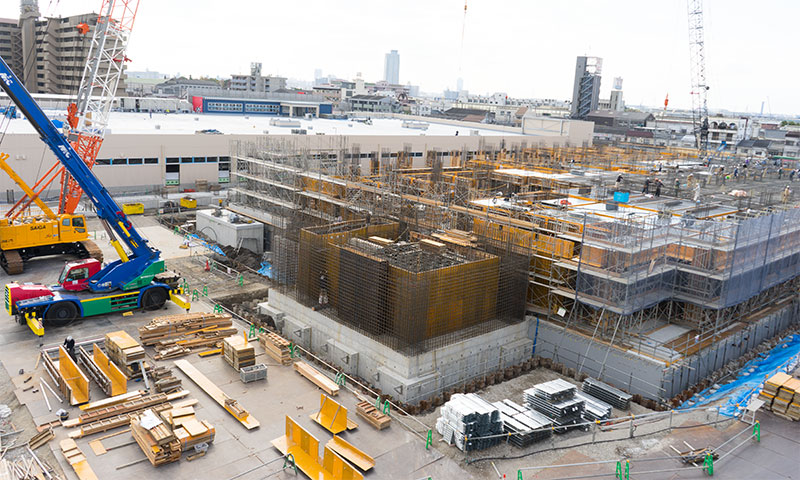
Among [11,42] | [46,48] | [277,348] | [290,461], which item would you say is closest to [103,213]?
[277,348]

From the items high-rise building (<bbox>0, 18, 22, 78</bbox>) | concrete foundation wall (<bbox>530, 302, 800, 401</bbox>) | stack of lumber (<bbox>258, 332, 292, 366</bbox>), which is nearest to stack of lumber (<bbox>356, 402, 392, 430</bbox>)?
stack of lumber (<bbox>258, 332, 292, 366</bbox>)

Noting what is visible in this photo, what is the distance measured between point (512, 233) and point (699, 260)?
7625mm

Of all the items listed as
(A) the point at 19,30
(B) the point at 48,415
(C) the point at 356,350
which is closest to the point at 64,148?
(B) the point at 48,415

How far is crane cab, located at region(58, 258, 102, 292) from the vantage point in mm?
23297

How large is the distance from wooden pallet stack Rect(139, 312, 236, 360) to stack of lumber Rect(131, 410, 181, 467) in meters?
5.46

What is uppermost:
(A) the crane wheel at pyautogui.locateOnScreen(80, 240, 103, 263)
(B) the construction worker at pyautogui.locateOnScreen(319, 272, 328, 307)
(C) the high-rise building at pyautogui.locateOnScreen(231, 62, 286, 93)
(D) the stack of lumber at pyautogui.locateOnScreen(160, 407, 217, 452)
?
(C) the high-rise building at pyautogui.locateOnScreen(231, 62, 286, 93)

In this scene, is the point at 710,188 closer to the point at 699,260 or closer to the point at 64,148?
the point at 699,260

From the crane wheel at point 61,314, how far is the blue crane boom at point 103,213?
3.71 ft

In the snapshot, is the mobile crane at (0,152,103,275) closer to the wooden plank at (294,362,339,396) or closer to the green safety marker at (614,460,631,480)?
the wooden plank at (294,362,339,396)

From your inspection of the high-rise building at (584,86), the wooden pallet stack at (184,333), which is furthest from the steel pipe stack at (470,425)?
the high-rise building at (584,86)

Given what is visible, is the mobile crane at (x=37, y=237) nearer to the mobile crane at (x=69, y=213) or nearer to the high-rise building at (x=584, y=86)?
the mobile crane at (x=69, y=213)

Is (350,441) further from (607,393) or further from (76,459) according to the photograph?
(607,393)

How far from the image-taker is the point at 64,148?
2297 centimetres

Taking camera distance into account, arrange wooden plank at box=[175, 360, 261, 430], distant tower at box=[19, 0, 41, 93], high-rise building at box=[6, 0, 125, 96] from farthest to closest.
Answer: distant tower at box=[19, 0, 41, 93]
high-rise building at box=[6, 0, 125, 96]
wooden plank at box=[175, 360, 261, 430]
